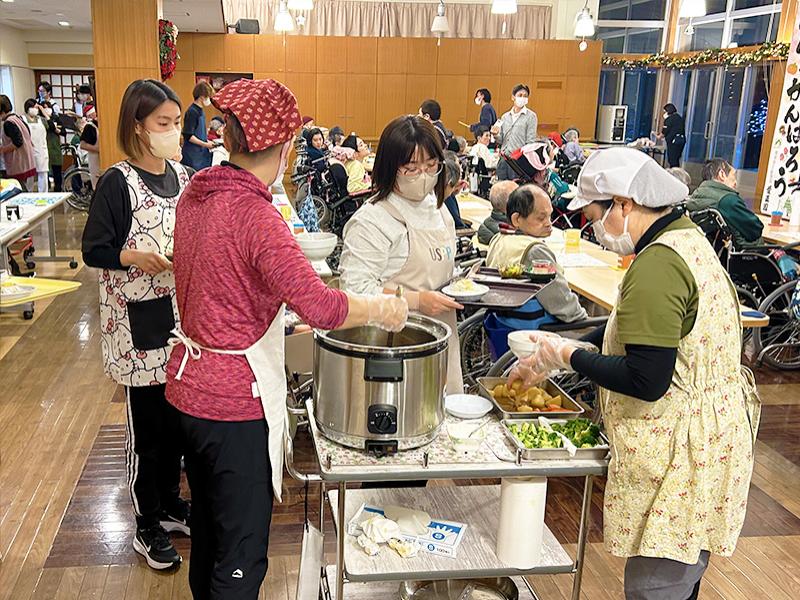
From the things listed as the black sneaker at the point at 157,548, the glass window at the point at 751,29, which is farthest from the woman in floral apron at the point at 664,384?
the glass window at the point at 751,29

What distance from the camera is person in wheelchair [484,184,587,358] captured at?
9.80 ft

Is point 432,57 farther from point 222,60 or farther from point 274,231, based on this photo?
point 274,231

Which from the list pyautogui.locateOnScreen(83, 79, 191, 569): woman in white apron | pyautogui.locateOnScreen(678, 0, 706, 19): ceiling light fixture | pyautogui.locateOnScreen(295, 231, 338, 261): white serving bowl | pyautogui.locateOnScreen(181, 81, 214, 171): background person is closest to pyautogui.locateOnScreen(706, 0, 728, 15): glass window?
pyautogui.locateOnScreen(678, 0, 706, 19): ceiling light fixture

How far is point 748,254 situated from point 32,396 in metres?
3.89

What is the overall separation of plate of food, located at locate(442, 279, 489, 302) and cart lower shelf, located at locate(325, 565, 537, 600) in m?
0.85

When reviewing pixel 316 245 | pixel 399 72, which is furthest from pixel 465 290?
pixel 399 72

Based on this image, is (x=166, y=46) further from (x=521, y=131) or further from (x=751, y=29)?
(x=751, y=29)

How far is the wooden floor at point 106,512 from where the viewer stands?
2402 millimetres

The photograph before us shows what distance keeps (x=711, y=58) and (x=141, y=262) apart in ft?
31.3

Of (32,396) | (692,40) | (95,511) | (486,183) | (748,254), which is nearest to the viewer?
(95,511)

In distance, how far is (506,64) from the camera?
1275cm

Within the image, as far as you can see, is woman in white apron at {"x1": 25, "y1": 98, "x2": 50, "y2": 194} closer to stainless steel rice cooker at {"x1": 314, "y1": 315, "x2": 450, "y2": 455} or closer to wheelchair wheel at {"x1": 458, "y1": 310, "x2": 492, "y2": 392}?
wheelchair wheel at {"x1": 458, "y1": 310, "x2": 492, "y2": 392}

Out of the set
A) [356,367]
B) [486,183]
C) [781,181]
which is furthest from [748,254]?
[486,183]

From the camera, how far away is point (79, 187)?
9.81m
